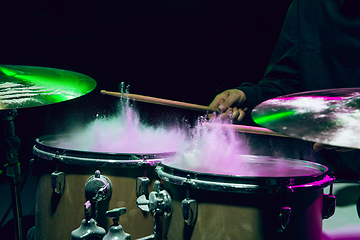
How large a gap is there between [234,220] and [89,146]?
82 centimetres

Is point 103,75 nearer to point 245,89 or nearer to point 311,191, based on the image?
point 245,89

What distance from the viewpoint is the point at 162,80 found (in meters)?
2.14

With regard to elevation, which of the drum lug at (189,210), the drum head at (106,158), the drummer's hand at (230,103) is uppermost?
the drummer's hand at (230,103)

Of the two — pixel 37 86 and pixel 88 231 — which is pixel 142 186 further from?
pixel 37 86

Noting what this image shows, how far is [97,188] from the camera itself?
1033 millimetres

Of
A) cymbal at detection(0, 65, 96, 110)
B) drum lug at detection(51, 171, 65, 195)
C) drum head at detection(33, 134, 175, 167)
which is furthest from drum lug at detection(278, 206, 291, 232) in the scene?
cymbal at detection(0, 65, 96, 110)

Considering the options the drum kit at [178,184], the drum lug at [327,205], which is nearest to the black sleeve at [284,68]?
the drum kit at [178,184]

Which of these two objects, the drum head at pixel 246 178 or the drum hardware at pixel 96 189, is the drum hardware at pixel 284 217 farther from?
the drum hardware at pixel 96 189

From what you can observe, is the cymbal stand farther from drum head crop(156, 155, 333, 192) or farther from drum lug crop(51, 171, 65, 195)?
drum head crop(156, 155, 333, 192)

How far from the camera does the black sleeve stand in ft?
5.35

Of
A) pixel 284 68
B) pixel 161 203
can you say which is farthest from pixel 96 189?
pixel 284 68

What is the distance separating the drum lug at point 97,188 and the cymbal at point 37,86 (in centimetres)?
39

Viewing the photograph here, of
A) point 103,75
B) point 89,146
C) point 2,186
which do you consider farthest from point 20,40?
point 89,146

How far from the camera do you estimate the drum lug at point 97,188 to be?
1031 millimetres
